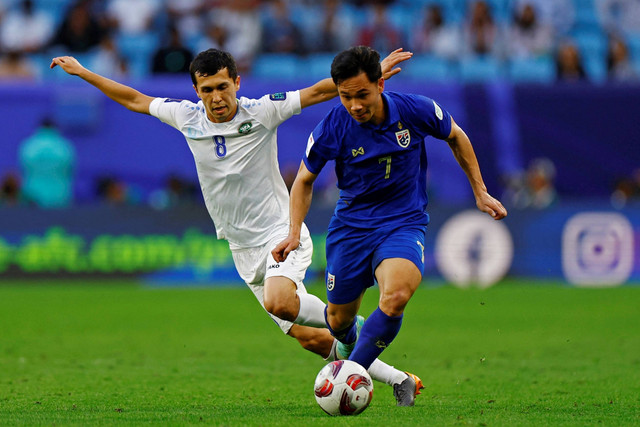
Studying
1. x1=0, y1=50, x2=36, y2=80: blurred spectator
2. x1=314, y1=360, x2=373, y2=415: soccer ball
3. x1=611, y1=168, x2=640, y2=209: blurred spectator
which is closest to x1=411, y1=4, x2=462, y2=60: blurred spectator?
x1=611, y1=168, x2=640, y2=209: blurred spectator

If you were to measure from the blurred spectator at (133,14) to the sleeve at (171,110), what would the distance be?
48.1ft

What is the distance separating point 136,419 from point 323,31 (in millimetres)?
16157

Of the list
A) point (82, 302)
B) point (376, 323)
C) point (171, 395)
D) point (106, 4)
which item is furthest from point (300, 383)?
point (106, 4)

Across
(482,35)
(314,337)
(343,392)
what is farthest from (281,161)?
(343,392)

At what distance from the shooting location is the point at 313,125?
1952 centimetres

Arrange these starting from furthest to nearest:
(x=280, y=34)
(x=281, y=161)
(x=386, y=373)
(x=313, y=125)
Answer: (x=280, y=34) → (x=281, y=161) → (x=313, y=125) → (x=386, y=373)

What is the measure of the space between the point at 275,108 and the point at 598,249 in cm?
1164

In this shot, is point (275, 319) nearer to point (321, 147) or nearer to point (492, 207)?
point (321, 147)

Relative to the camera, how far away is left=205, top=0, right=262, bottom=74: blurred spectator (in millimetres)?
21812

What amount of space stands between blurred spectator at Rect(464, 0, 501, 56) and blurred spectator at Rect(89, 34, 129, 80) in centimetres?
705

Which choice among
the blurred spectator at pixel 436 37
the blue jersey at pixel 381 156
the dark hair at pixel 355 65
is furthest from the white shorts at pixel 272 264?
the blurred spectator at pixel 436 37

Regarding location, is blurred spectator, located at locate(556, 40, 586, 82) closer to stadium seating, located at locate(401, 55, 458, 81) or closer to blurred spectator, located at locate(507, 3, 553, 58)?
blurred spectator, located at locate(507, 3, 553, 58)

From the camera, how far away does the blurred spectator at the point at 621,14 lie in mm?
24000

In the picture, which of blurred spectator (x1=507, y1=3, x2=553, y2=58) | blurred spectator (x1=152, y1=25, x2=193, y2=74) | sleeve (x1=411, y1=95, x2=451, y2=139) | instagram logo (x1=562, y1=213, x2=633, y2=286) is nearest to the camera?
sleeve (x1=411, y1=95, x2=451, y2=139)
